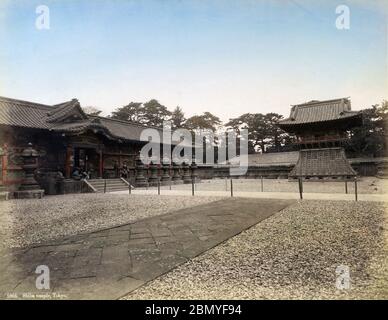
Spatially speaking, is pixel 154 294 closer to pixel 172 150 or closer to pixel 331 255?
pixel 331 255

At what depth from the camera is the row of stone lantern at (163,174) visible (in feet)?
60.4

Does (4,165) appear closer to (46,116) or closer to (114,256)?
(46,116)

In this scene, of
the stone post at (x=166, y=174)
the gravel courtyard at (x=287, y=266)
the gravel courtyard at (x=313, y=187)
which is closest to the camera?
the gravel courtyard at (x=287, y=266)

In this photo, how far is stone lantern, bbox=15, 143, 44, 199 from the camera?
12203mm

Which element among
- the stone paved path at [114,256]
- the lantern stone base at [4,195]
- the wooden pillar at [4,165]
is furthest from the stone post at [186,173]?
the stone paved path at [114,256]

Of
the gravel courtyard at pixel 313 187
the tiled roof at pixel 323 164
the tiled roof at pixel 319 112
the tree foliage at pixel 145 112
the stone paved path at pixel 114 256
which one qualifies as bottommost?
the gravel courtyard at pixel 313 187

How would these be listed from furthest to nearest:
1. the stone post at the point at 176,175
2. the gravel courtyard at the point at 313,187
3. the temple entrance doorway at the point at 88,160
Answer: the stone post at the point at 176,175 → the temple entrance doorway at the point at 88,160 → the gravel courtyard at the point at 313,187

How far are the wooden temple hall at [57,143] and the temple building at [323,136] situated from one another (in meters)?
15.3

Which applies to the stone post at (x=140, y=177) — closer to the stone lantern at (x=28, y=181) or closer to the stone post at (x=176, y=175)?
the stone post at (x=176, y=175)

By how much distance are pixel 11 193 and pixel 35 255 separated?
11.4 m

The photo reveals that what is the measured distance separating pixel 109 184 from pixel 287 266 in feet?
49.3

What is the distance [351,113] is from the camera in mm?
21188

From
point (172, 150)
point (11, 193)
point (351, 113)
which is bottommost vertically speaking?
point (11, 193)
